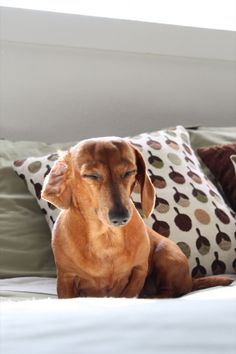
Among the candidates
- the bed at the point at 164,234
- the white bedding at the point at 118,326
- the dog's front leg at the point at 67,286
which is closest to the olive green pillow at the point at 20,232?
the bed at the point at 164,234

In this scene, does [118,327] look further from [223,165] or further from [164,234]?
[223,165]

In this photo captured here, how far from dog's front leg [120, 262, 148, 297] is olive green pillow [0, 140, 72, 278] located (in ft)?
0.99

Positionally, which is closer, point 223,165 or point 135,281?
point 135,281

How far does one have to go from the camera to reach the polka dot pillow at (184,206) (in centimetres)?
126

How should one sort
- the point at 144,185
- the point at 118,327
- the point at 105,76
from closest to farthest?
the point at 118,327 < the point at 144,185 < the point at 105,76

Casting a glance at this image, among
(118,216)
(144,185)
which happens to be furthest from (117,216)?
(144,185)

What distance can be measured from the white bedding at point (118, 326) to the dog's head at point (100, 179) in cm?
16

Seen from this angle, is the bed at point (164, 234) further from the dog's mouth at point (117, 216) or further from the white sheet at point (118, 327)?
the dog's mouth at point (117, 216)

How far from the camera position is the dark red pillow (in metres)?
1.44

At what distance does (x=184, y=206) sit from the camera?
1289 millimetres

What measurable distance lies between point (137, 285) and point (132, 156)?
219mm

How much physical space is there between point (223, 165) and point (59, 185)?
601mm

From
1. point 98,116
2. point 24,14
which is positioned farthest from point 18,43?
point 98,116

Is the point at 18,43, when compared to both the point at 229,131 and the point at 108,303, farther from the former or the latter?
the point at 108,303
